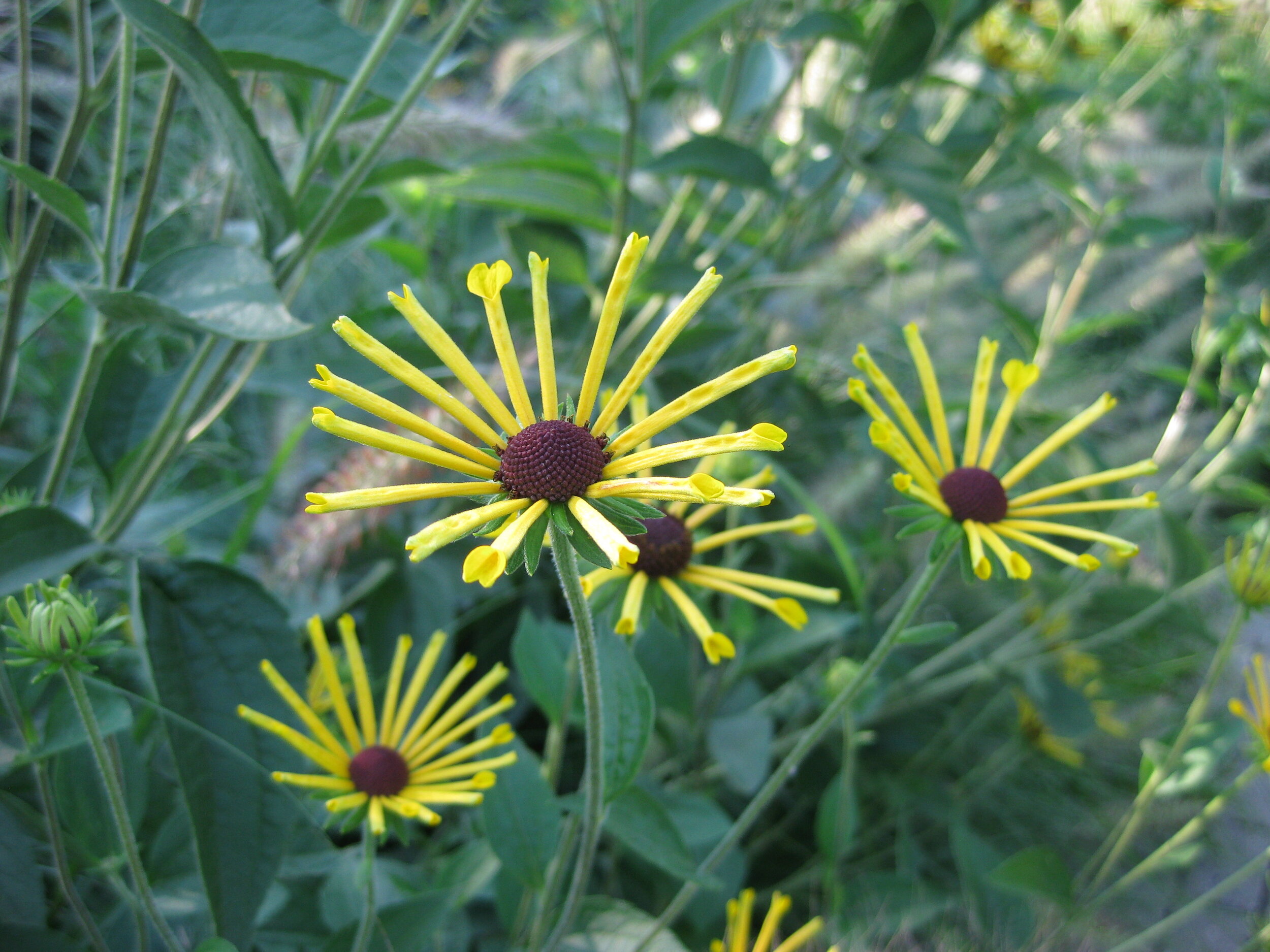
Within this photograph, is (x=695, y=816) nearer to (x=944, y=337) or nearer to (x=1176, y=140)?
(x=944, y=337)

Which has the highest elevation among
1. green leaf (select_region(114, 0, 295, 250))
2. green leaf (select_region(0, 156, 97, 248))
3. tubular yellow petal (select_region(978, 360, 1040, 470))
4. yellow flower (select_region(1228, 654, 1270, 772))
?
green leaf (select_region(114, 0, 295, 250))

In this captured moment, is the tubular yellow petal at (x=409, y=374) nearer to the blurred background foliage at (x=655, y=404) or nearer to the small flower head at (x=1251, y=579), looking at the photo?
the blurred background foliage at (x=655, y=404)

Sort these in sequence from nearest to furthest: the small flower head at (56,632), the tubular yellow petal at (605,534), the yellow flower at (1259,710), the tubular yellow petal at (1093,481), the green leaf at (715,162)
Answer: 1. the tubular yellow petal at (605,534)
2. the small flower head at (56,632)
3. the tubular yellow petal at (1093,481)
4. the yellow flower at (1259,710)
5. the green leaf at (715,162)

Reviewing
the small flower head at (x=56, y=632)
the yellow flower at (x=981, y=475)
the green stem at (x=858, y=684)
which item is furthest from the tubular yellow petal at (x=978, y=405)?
the small flower head at (x=56, y=632)

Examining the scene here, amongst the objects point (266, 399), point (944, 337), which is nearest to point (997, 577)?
point (944, 337)

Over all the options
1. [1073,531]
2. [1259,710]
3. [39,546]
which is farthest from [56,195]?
[1259,710]

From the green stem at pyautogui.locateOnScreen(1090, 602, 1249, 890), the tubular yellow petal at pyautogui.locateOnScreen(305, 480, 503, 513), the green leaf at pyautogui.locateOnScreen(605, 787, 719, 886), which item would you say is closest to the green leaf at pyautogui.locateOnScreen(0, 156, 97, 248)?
the tubular yellow petal at pyautogui.locateOnScreen(305, 480, 503, 513)

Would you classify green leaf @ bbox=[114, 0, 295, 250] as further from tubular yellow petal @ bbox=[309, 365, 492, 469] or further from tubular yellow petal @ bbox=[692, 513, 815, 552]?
tubular yellow petal @ bbox=[692, 513, 815, 552]
